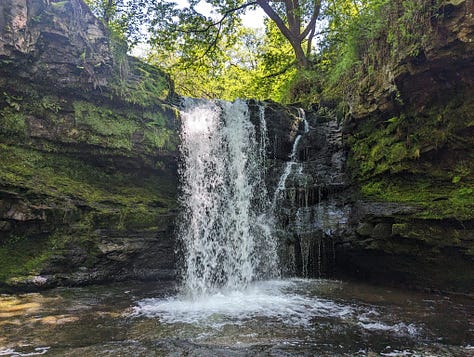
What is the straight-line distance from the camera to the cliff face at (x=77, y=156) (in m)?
6.50

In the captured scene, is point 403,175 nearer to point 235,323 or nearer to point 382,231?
point 382,231

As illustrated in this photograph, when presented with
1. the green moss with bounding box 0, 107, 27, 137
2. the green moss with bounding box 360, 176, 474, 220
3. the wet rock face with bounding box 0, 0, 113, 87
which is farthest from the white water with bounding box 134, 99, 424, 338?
the green moss with bounding box 0, 107, 27, 137

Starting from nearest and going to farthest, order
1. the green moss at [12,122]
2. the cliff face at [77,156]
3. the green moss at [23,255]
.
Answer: the green moss at [23,255] → the cliff face at [77,156] → the green moss at [12,122]

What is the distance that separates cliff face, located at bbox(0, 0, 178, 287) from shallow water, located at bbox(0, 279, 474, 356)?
91cm

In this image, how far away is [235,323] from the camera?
15.2ft

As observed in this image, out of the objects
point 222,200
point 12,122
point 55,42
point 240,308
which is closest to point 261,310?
point 240,308

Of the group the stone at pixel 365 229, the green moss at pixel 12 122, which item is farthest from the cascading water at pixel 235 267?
the green moss at pixel 12 122

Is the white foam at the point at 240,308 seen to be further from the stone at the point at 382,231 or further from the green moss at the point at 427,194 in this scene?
the green moss at the point at 427,194

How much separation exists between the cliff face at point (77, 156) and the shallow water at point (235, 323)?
91 cm

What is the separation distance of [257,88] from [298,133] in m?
5.77

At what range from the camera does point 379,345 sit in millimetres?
3887

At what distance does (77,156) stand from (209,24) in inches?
338

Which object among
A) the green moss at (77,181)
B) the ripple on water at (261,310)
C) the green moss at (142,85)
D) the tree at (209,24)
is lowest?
the ripple on water at (261,310)

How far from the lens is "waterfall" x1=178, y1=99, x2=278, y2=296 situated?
802 centimetres
